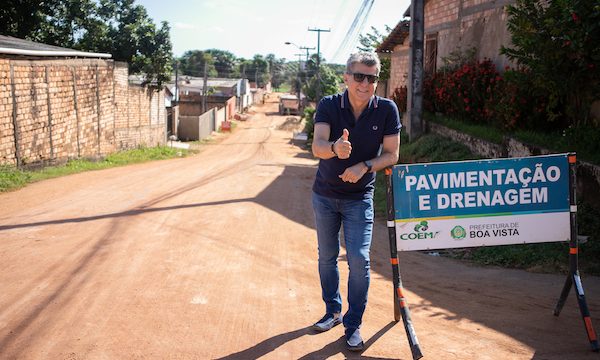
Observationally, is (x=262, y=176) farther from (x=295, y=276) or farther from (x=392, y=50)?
(x=392, y=50)

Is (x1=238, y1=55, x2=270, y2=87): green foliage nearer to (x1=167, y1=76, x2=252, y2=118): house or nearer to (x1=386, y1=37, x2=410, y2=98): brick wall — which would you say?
(x1=167, y1=76, x2=252, y2=118): house

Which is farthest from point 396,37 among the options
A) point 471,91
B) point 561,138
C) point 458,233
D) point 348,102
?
point 348,102

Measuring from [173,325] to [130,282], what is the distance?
116 cm

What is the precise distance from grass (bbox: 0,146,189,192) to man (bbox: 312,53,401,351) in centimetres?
907

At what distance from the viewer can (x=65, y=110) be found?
16.7 m

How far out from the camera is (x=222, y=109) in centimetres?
5212

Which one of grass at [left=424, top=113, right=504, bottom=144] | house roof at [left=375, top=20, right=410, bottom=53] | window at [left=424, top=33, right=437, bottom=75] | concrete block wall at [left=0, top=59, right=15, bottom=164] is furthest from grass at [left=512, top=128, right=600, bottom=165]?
house roof at [left=375, top=20, right=410, bottom=53]

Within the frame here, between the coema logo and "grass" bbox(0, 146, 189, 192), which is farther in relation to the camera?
"grass" bbox(0, 146, 189, 192)

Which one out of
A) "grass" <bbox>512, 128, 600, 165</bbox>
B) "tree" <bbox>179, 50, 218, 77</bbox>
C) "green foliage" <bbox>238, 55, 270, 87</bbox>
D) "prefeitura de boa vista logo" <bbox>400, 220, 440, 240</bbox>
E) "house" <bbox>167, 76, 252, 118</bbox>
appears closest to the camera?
"prefeitura de boa vista logo" <bbox>400, 220, 440, 240</bbox>

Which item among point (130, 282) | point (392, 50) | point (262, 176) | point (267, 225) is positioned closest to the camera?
point (130, 282)

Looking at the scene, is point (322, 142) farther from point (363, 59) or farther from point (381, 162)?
point (363, 59)

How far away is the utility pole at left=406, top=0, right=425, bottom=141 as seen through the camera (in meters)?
14.2

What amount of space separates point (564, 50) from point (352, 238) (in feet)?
17.2

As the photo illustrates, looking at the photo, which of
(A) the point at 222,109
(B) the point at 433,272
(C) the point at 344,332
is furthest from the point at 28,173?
(A) the point at 222,109
